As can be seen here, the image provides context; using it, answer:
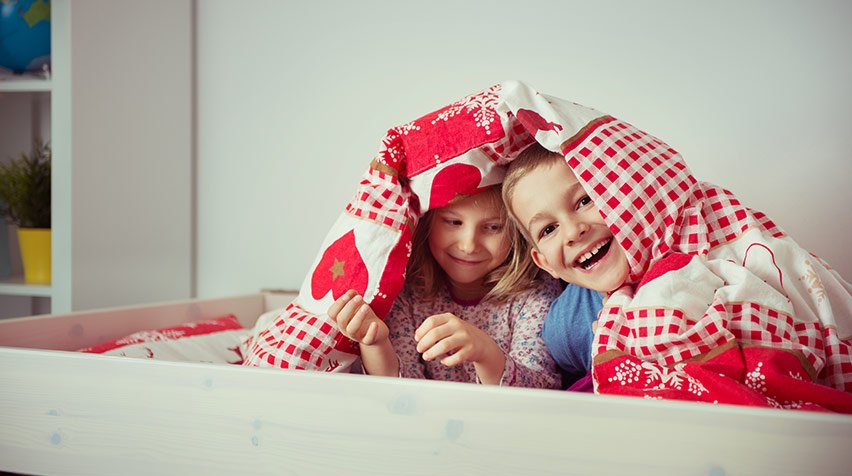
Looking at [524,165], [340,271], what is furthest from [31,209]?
[524,165]

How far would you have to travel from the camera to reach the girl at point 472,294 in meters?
1.02

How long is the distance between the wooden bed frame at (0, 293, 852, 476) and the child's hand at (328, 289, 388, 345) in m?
0.19

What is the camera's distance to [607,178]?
854mm

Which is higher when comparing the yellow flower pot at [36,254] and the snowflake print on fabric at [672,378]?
the yellow flower pot at [36,254]

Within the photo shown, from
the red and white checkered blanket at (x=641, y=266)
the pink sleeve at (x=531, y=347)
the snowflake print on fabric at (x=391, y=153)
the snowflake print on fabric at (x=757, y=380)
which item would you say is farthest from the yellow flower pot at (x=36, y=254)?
the snowflake print on fabric at (x=757, y=380)

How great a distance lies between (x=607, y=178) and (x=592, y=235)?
8cm

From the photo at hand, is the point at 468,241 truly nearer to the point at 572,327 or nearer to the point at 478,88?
the point at 572,327

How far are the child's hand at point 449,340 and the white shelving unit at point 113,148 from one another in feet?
3.09

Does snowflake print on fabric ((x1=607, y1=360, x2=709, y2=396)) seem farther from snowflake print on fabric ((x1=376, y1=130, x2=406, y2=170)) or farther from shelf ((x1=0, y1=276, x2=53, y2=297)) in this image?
shelf ((x1=0, y1=276, x2=53, y2=297))

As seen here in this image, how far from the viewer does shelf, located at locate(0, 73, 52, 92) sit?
1.45 m

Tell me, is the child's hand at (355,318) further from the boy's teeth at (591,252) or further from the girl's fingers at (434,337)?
the boy's teeth at (591,252)

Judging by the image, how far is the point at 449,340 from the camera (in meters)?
0.80

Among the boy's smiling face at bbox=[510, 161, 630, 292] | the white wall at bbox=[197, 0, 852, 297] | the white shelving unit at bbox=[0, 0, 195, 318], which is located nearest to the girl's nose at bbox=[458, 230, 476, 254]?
the boy's smiling face at bbox=[510, 161, 630, 292]

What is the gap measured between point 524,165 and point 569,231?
0.12 m
